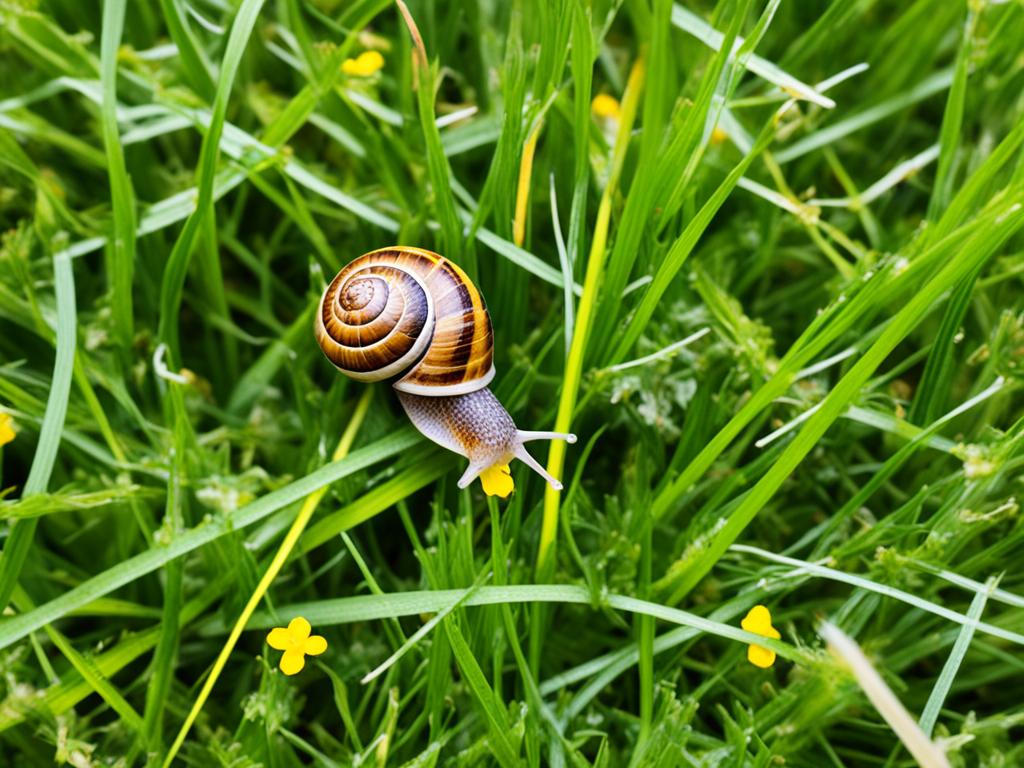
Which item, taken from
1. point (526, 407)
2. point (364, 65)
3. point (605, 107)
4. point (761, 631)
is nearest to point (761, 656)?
point (761, 631)

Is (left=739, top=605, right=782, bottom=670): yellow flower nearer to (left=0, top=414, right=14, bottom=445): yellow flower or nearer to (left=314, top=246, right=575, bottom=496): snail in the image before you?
(left=314, top=246, right=575, bottom=496): snail

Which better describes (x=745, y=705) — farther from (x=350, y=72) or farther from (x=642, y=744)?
(x=350, y=72)

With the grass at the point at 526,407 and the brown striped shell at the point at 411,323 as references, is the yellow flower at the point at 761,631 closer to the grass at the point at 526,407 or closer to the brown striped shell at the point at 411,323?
the grass at the point at 526,407

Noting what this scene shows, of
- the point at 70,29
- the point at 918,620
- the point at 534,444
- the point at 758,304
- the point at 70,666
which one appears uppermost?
the point at 70,29

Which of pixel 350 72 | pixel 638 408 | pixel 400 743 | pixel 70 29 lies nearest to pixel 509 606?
pixel 400 743

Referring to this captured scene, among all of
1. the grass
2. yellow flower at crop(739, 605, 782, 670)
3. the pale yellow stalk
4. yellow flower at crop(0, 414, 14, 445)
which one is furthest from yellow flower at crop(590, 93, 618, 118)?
yellow flower at crop(0, 414, 14, 445)

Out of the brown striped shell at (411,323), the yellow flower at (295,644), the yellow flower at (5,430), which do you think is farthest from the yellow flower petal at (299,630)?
the yellow flower at (5,430)
